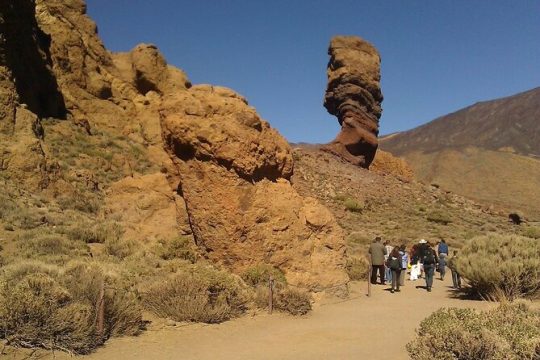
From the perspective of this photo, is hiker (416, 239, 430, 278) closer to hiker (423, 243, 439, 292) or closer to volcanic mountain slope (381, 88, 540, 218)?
hiker (423, 243, 439, 292)

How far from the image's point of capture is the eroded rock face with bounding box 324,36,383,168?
4303 centimetres

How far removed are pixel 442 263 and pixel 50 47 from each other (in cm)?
2552

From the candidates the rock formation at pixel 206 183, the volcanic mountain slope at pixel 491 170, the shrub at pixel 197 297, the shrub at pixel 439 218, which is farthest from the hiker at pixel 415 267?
the volcanic mountain slope at pixel 491 170

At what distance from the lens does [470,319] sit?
4945 millimetres

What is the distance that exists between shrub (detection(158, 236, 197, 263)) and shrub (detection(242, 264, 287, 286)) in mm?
1673

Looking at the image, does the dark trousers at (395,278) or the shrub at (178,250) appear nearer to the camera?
the shrub at (178,250)

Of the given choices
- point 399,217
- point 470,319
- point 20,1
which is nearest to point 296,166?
point 399,217

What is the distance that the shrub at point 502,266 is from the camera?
10.3m

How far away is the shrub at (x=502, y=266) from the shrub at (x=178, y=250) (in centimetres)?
671

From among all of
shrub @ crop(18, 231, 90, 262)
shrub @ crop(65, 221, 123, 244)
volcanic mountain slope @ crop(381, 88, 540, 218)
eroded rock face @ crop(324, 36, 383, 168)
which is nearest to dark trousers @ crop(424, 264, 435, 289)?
shrub @ crop(65, 221, 123, 244)

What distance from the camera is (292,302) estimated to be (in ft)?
30.5

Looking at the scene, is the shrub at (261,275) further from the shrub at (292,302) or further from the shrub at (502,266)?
the shrub at (502,266)

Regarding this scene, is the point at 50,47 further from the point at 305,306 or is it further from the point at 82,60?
→ the point at 305,306

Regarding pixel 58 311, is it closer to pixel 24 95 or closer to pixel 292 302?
pixel 292 302
